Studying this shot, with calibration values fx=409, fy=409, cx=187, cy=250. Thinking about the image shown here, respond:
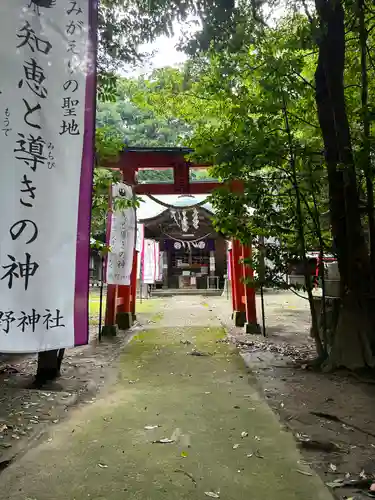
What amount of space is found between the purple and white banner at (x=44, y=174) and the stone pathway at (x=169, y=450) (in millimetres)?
1048

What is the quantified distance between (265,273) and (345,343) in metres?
1.54

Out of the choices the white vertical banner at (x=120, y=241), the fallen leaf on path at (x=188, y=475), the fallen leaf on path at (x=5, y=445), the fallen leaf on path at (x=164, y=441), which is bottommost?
the fallen leaf on path at (x=188, y=475)

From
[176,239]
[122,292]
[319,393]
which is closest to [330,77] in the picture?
[319,393]

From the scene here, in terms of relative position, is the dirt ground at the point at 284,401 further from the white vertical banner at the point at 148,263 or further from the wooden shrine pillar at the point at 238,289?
the white vertical banner at the point at 148,263

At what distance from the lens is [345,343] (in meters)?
5.52

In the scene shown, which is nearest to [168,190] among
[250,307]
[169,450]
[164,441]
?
[250,307]

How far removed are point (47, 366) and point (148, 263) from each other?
13.7 meters

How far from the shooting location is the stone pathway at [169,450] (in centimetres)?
272

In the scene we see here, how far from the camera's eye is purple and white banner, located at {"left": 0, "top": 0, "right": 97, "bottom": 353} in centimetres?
254

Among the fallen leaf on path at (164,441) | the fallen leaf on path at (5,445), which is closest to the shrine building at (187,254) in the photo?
the fallen leaf on path at (164,441)

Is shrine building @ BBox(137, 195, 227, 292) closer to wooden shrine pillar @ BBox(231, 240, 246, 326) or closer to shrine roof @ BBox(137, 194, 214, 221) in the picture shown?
shrine roof @ BBox(137, 194, 214, 221)

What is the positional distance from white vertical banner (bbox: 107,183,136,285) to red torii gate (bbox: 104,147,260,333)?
2.20 feet

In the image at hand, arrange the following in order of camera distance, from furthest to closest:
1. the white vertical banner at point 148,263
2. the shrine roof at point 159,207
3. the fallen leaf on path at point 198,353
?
1. the shrine roof at point 159,207
2. the white vertical banner at point 148,263
3. the fallen leaf on path at point 198,353

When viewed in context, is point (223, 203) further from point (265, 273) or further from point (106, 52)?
point (106, 52)
